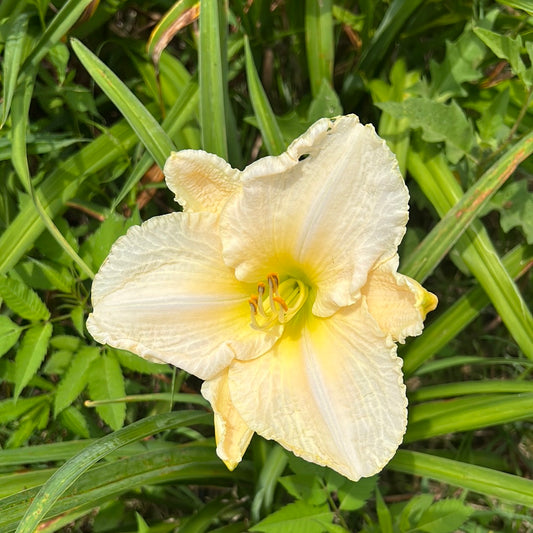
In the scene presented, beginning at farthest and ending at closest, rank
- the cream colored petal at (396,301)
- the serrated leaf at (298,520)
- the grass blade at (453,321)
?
1. the grass blade at (453,321)
2. the serrated leaf at (298,520)
3. the cream colored petal at (396,301)

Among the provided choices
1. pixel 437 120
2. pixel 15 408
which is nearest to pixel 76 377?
pixel 15 408

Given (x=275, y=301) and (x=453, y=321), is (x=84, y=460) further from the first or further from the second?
(x=453, y=321)

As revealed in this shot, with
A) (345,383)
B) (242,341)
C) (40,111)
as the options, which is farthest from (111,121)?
(345,383)

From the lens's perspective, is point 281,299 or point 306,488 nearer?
point 281,299

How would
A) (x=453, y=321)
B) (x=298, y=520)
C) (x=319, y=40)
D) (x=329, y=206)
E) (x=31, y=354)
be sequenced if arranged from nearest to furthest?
1. (x=329, y=206)
2. (x=298, y=520)
3. (x=31, y=354)
4. (x=453, y=321)
5. (x=319, y=40)

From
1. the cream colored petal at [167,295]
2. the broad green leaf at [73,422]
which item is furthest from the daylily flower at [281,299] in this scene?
the broad green leaf at [73,422]

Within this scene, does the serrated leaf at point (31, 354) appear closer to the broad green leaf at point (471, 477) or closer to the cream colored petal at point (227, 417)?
the cream colored petal at point (227, 417)
